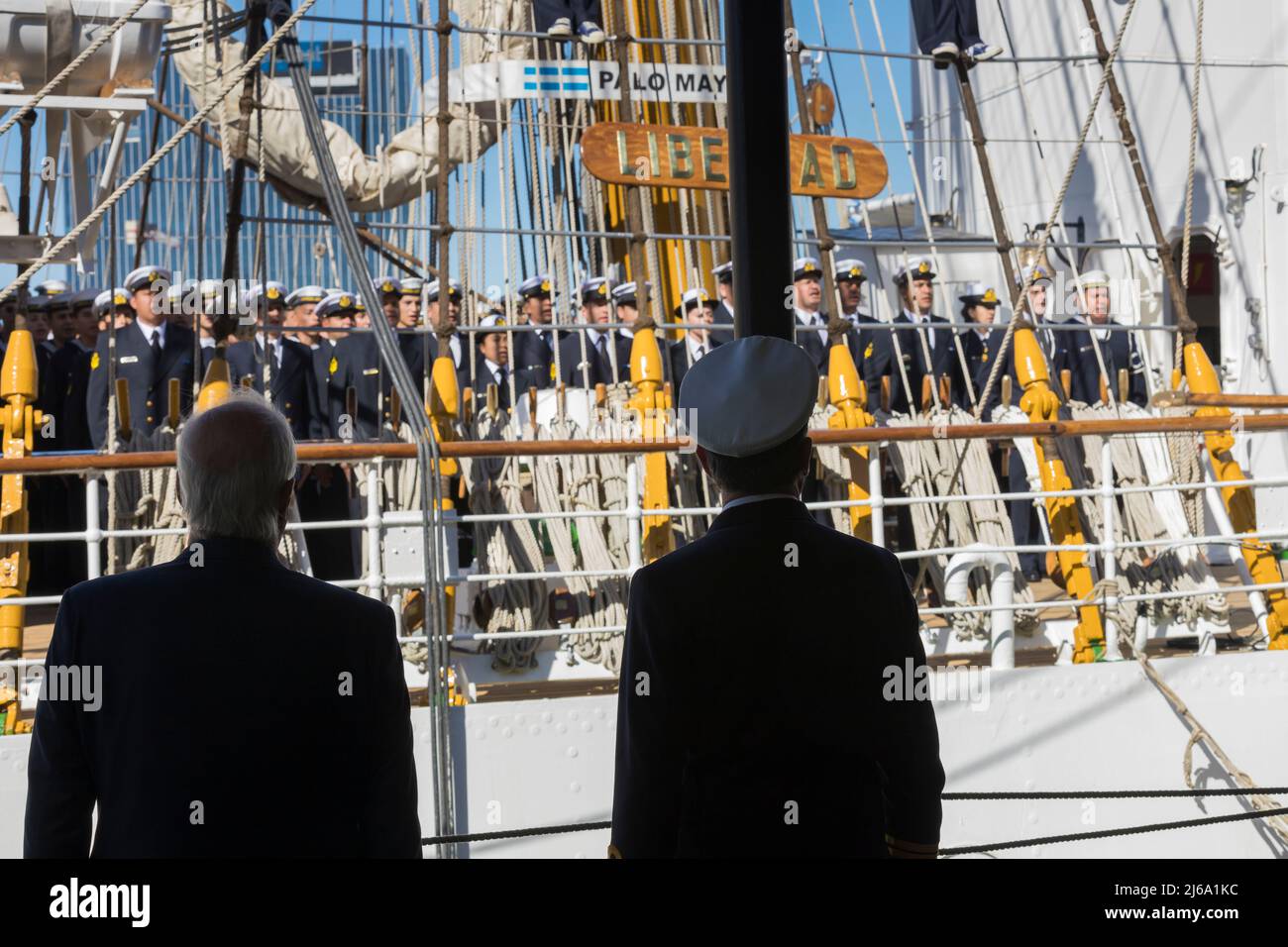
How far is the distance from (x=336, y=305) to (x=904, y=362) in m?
3.32

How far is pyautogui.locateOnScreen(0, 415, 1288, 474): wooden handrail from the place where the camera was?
4.45 meters

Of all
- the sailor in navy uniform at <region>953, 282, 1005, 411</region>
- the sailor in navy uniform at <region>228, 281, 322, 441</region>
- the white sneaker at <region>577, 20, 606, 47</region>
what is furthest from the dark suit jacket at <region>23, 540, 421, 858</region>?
the sailor in navy uniform at <region>953, 282, 1005, 411</region>

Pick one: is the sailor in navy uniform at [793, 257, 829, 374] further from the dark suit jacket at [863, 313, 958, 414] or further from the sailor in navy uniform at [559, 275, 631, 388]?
the sailor in navy uniform at [559, 275, 631, 388]

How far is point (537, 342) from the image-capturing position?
785cm

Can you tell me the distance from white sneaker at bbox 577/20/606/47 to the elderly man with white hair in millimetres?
5372

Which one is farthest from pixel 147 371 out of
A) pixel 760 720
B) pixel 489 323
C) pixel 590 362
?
pixel 760 720

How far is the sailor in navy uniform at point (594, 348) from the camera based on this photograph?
26.0ft

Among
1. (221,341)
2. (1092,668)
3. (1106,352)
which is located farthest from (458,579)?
(1106,352)

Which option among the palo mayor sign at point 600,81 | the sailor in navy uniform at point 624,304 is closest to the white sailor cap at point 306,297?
the sailor in navy uniform at point 624,304

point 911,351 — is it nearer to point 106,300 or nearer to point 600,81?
point 600,81

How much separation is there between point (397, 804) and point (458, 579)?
2988mm

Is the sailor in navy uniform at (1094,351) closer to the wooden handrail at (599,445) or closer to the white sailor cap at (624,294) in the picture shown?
the white sailor cap at (624,294)

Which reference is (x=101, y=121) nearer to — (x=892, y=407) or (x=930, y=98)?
(x=892, y=407)

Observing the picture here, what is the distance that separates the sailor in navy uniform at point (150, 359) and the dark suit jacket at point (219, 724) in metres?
5.62
